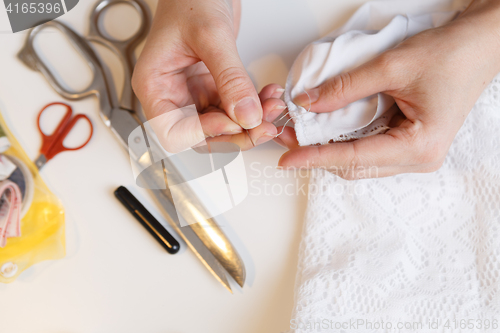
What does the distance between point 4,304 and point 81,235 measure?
18cm

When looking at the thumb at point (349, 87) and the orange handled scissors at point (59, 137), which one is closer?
the thumb at point (349, 87)

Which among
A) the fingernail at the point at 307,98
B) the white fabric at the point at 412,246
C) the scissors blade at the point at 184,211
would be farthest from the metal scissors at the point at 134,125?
the fingernail at the point at 307,98

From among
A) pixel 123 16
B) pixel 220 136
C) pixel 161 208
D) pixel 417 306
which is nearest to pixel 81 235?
pixel 161 208

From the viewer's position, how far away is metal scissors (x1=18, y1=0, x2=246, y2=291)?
0.63 metres

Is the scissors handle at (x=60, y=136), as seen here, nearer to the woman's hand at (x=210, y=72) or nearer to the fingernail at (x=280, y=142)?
the woman's hand at (x=210, y=72)

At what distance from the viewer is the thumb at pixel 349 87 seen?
54 cm

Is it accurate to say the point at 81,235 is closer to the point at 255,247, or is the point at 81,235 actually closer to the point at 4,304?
the point at 4,304

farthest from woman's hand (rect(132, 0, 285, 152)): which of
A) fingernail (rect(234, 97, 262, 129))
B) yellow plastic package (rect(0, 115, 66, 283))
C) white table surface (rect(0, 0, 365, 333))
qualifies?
yellow plastic package (rect(0, 115, 66, 283))

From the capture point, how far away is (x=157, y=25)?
0.60 metres

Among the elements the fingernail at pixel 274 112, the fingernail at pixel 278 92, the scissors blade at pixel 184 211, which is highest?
the fingernail at pixel 278 92

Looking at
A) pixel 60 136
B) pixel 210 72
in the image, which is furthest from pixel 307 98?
pixel 60 136

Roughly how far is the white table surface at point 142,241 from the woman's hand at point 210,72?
0.12 meters

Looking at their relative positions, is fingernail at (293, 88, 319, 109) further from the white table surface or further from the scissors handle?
the scissors handle

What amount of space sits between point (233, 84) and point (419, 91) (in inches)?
11.5
